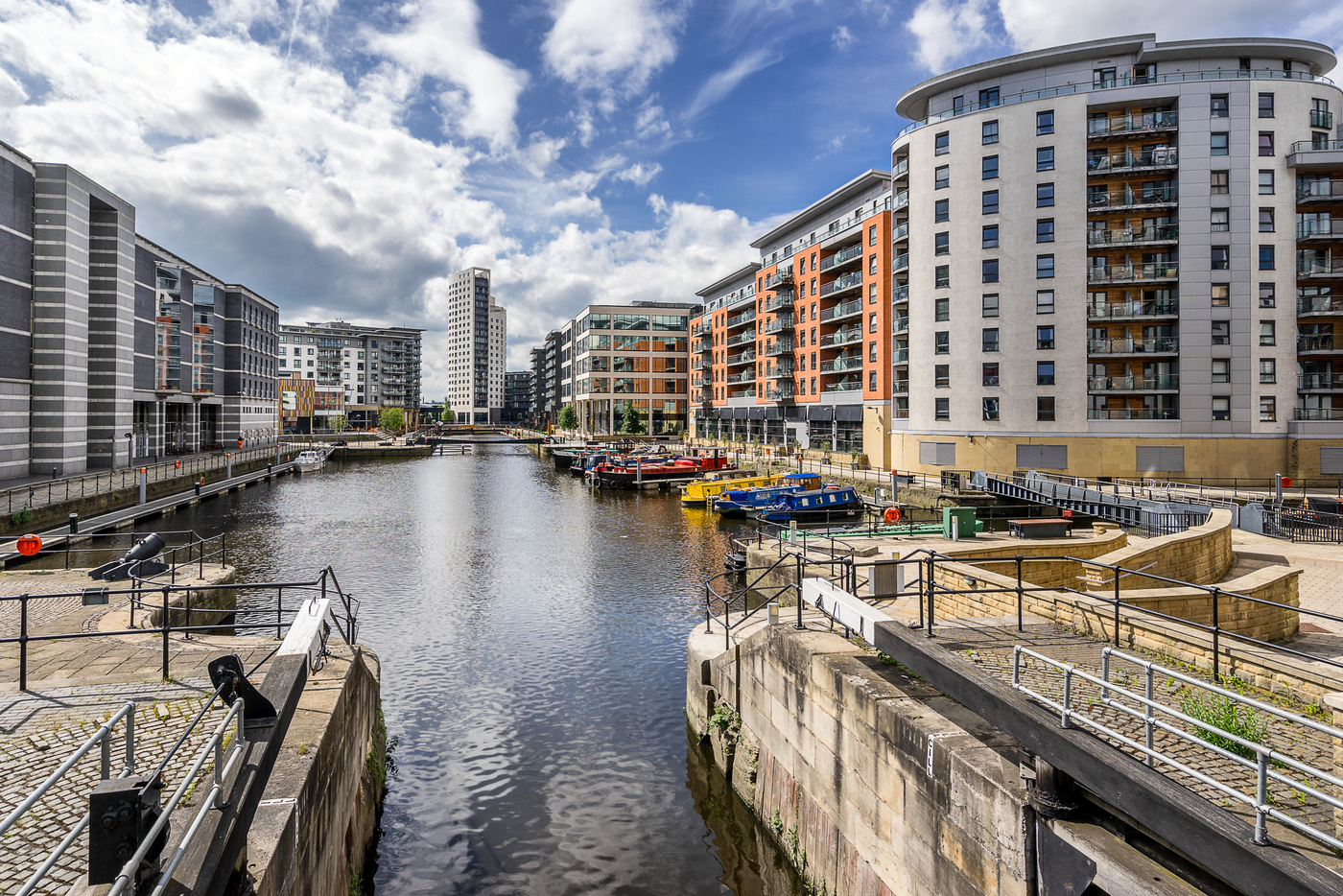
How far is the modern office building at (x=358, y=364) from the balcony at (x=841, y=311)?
419ft

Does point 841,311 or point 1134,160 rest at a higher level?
point 1134,160

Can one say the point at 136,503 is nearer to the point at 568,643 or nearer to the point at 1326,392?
the point at 568,643

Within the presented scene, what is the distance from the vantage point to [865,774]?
8.60 m

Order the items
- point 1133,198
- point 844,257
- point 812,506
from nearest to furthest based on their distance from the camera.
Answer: point 812,506 → point 1133,198 → point 844,257

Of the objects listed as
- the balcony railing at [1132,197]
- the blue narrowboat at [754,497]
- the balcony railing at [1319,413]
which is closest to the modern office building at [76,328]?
the blue narrowboat at [754,497]

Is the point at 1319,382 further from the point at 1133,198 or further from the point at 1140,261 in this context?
the point at 1133,198

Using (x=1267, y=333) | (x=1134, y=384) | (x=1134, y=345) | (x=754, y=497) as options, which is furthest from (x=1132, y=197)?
(x=754, y=497)

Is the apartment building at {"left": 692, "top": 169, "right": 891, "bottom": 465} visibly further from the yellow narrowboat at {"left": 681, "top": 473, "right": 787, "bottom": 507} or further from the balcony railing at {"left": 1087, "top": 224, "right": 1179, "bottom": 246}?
the balcony railing at {"left": 1087, "top": 224, "right": 1179, "bottom": 246}

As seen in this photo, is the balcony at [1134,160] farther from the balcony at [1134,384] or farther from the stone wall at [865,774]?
the stone wall at [865,774]

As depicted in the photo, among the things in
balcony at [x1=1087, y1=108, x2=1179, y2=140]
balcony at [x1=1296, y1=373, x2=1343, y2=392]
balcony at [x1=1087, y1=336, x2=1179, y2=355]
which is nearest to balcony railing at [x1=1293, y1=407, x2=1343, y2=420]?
balcony at [x1=1296, y1=373, x2=1343, y2=392]

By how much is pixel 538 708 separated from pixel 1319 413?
52.0 metres

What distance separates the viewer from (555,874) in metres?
10.4

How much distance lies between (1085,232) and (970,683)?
4935cm

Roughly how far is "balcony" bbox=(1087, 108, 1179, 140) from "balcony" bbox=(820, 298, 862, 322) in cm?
2083
